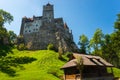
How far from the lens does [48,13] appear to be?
148875mm

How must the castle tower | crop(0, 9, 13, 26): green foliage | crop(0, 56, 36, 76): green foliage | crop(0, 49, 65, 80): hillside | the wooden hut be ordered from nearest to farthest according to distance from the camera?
the wooden hut
crop(0, 49, 65, 80): hillside
crop(0, 56, 36, 76): green foliage
crop(0, 9, 13, 26): green foliage
the castle tower

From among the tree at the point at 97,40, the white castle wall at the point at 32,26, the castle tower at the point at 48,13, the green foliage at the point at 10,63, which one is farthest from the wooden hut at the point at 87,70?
the castle tower at the point at 48,13

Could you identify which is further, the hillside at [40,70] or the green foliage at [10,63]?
the green foliage at [10,63]

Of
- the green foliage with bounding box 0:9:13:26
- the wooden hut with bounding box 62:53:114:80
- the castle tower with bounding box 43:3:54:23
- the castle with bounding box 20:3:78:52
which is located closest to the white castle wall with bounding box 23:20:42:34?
the castle with bounding box 20:3:78:52

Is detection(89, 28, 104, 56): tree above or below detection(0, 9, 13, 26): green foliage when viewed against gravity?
below

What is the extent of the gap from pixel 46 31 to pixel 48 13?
58.7 ft

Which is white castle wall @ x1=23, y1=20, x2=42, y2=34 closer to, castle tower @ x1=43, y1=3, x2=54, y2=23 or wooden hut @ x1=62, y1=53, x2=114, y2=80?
castle tower @ x1=43, y1=3, x2=54, y2=23

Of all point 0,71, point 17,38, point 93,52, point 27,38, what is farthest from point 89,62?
point 27,38

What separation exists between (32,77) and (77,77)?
9523 mm

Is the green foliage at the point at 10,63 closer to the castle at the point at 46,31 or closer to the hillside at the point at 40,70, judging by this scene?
the hillside at the point at 40,70

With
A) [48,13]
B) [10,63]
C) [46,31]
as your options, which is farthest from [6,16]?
[48,13]

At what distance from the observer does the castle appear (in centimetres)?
12646

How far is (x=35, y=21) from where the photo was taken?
488 feet

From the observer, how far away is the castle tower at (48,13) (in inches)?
5739
